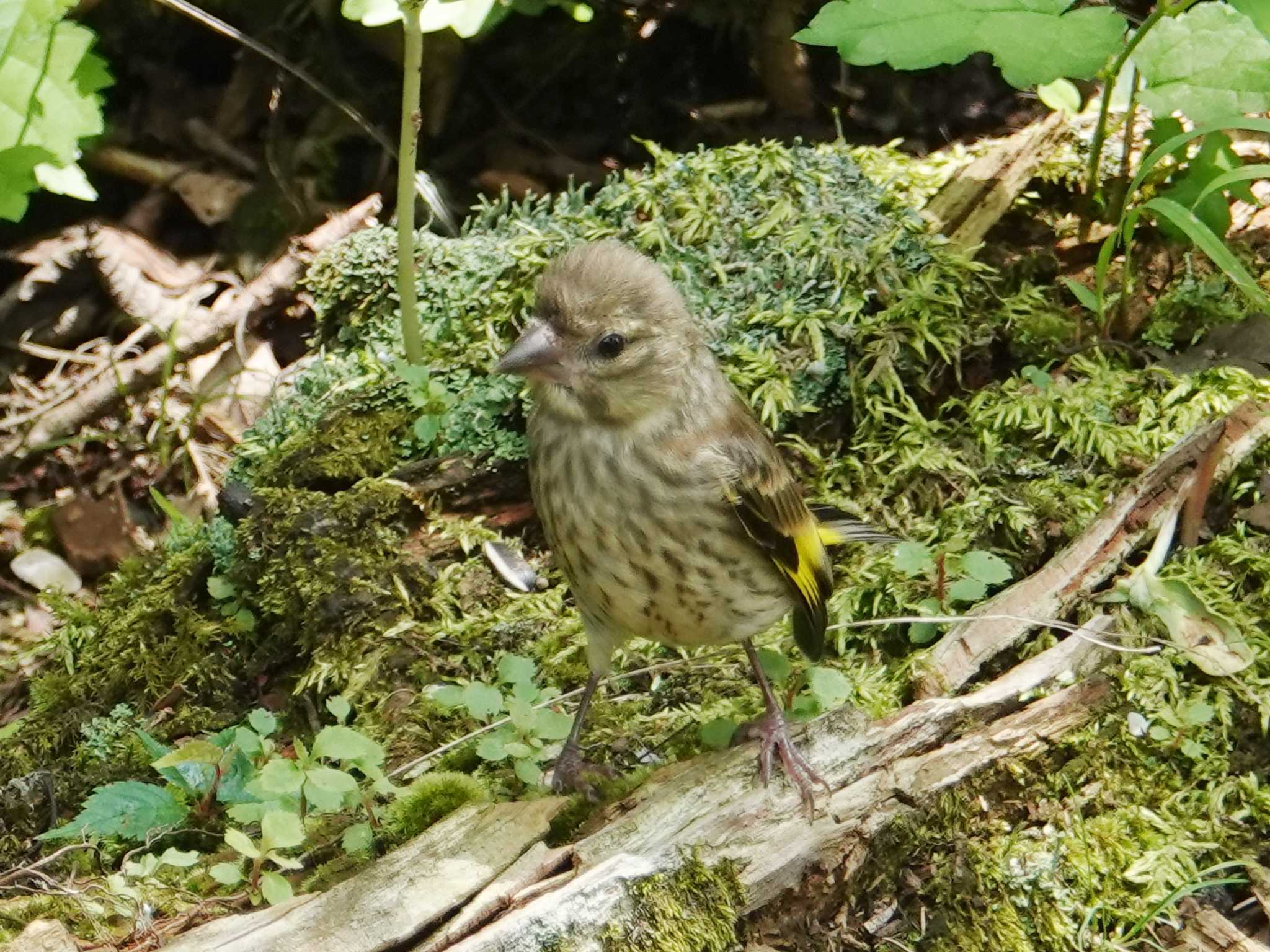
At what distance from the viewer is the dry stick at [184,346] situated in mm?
5395

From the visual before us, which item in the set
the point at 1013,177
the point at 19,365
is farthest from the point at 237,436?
the point at 1013,177

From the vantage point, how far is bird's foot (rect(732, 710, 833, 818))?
2.85 metres

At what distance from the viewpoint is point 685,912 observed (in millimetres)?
2623

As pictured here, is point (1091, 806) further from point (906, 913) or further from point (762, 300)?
point (762, 300)

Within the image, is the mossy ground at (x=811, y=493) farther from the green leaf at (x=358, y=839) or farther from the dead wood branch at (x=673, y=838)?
the green leaf at (x=358, y=839)

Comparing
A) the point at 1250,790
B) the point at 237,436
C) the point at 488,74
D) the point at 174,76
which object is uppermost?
the point at 174,76

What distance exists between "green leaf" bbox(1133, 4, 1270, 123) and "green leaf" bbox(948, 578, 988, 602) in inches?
57.2

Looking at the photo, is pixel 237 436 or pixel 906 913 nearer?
pixel 906 913

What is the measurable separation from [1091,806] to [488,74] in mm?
4056

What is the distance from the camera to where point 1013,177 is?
15.8 feet

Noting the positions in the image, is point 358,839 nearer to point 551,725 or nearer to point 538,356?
point 551,725

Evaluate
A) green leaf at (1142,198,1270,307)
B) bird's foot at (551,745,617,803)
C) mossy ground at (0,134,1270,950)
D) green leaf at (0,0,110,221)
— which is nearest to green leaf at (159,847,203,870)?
mossy ground at (0,134,1270,950)

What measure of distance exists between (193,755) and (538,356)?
3.58ft

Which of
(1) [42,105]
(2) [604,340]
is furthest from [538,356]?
(1) [42,105]
